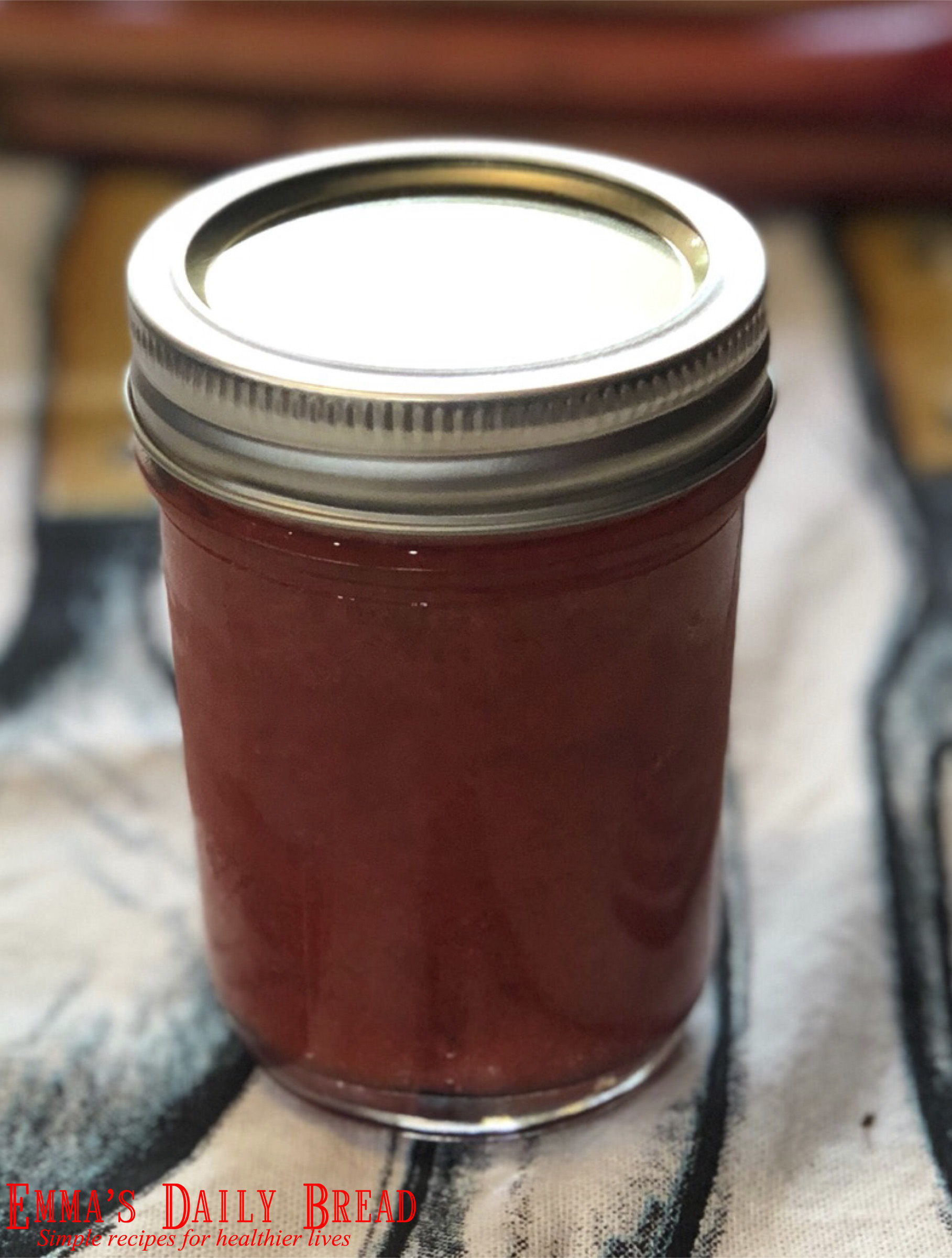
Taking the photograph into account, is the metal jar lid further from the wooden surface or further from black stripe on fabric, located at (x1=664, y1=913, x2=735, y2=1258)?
the wooden surface

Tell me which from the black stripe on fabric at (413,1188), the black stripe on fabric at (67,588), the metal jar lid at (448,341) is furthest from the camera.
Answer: the black stripe on fabric at (67,588)

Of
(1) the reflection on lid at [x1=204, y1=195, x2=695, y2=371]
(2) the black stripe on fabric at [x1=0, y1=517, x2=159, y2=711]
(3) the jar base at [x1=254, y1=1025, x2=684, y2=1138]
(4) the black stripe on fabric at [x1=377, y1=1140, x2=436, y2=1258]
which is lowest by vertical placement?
(2) the black stripe on fabric at [x1=0, y1=517, x2=159, y2=711]

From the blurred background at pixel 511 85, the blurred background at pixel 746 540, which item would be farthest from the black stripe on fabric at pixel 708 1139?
the blurred background at pixel 511 85

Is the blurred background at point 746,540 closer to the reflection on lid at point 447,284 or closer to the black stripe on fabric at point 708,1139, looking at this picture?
the black stripe on fabric at point 708,1139

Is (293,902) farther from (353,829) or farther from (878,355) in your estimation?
(878,355)

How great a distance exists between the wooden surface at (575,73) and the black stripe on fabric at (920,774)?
250 mm

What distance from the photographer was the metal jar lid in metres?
0.48

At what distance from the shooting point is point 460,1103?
634mm

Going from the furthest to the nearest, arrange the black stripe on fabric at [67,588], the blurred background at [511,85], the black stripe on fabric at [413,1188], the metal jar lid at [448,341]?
1. the blurred background at [511,85]
2. the black stripe on fabric at [67,588]
3. the black stripe on fabric at [413,1188]
4. the metal jar lid at [448,341]

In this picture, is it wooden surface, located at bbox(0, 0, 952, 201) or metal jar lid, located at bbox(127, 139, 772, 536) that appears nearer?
metal jar lid, located at bbox(127, 139, 772, 536)

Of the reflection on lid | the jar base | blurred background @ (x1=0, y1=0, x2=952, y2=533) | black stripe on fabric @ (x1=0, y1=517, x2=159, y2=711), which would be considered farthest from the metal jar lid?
blurred background @ (x1=0, y1=0, x2=952, y2=533)

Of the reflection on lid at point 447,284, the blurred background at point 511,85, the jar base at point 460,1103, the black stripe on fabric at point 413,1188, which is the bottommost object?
the black stripe on fabric at point 413,1188

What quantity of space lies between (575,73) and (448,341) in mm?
785

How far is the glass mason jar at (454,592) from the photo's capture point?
0.49 metres
